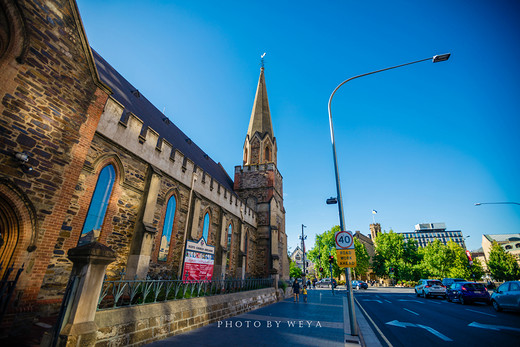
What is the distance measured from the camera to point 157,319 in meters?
6.41

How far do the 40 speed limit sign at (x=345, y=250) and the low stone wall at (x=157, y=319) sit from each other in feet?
17.7

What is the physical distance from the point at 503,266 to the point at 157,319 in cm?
5997

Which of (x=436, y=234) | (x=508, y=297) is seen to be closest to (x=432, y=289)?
(x=508, y=297)

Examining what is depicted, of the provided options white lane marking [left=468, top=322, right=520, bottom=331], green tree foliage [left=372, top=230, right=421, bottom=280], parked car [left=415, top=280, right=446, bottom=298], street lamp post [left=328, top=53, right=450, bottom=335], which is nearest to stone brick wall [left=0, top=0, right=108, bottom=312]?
street lamp post [left=328, top=53, right=450, bottom=335]

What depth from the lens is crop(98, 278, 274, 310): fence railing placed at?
6.13 meters

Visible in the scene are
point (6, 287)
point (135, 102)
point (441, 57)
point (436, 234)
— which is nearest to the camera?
point (6, 287)

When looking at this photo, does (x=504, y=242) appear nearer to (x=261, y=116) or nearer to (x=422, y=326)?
(x=261, y=116)

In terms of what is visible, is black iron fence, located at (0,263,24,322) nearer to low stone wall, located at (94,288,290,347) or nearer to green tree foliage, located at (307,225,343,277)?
low stone wall, located at (94,288,290,347)

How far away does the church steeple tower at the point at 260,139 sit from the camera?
2956 centimetres

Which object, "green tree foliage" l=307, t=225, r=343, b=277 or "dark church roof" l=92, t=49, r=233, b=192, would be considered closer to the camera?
"dark church roof" l=92, t=49, r=233, b=192

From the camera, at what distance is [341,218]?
27.4 ft

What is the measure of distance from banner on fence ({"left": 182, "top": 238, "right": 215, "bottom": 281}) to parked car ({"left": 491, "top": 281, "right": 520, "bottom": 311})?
1451 centimetres

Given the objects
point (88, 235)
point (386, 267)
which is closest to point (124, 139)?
point (88, 235)

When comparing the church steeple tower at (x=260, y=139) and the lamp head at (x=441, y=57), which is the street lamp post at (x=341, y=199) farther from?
the church steeple tower at (x=260, y=139)
